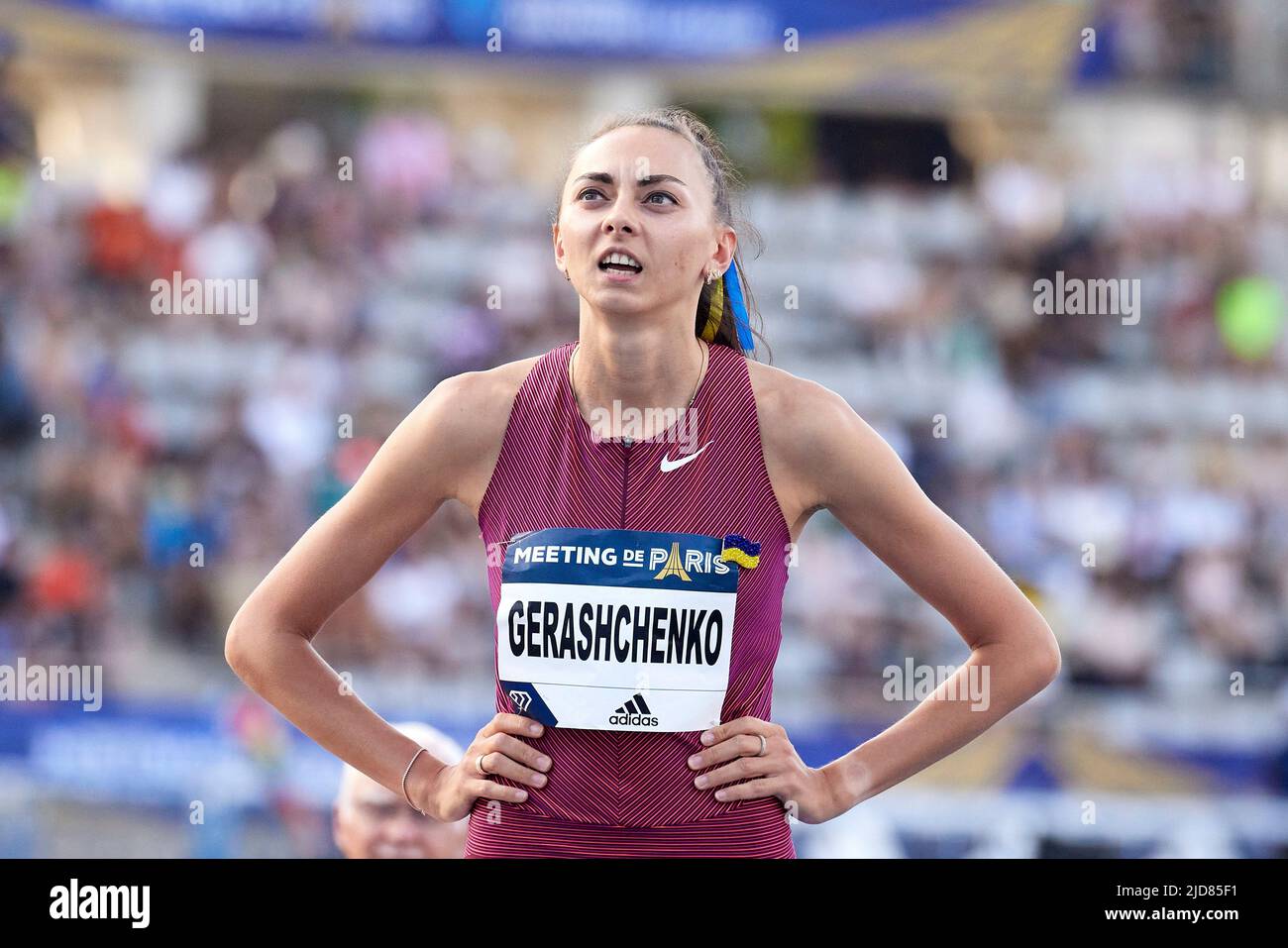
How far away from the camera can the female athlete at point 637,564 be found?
7.96 ft

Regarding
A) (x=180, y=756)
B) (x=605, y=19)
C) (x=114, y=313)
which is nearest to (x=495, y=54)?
(x=605, y=19)

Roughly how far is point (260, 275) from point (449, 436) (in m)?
6.68

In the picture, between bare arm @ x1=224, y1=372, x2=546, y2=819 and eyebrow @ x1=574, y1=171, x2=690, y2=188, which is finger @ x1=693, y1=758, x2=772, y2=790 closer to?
bare arm @ x1=224, y1=372, x2=546, y2=819

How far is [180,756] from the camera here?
6605 mm

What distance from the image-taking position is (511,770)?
2430mm

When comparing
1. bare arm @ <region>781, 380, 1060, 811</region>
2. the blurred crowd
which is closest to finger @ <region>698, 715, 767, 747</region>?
bare arm @ <region>781, 380, 1060, 811</region>

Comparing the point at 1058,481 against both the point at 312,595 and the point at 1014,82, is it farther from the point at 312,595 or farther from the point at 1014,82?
the point at 312,595

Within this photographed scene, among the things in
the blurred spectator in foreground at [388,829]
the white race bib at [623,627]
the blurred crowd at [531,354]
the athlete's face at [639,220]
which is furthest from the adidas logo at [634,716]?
the blurred crowd at [531,354]

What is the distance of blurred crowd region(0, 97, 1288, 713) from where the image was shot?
7.55m

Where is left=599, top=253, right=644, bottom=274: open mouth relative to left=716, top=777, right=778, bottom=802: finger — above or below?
above

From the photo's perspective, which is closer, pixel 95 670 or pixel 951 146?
pixel 95 670

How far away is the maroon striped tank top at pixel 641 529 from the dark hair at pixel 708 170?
224mm

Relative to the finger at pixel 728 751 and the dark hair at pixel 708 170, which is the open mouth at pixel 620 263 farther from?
the finger at pixel 728 751

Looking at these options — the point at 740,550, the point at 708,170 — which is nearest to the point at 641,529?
the point at 740,550
